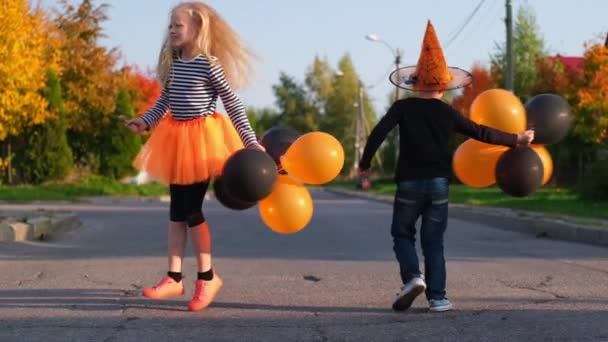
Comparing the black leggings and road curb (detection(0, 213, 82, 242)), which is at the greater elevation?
the black leggings

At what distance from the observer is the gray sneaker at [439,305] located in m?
5.07

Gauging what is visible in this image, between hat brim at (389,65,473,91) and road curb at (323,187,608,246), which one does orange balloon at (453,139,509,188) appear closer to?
hat brim at (389,65,473,91)

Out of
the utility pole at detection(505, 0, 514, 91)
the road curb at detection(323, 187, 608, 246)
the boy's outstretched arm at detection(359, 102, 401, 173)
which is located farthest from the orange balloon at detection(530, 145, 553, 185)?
the utility pole at detection(505, 0, 514, 91)

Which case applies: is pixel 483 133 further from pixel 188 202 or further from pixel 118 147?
pixel 118 147

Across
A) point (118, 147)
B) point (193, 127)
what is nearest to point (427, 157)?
point (193, 127)

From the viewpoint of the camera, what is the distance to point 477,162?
18.5 feet

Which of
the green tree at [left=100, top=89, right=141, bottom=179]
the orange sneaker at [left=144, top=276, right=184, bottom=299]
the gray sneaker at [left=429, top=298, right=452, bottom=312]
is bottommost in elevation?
the green tree at [left=100, top=89, right=141, bottom=179]

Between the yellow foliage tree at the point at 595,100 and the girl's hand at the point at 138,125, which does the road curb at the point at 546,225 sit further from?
the yellow foliage tree at the point at 595,100

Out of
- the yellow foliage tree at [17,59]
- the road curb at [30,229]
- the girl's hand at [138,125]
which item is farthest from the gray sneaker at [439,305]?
the yellow foliage tree at [17,59]

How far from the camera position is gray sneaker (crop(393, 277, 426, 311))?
5.05 m

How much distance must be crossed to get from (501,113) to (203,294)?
2.16m

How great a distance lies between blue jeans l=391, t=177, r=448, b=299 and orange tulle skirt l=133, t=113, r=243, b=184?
106cm

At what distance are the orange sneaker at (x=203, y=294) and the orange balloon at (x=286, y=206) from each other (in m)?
0.52

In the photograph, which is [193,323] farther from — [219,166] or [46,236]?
[46,236]
